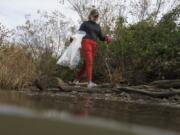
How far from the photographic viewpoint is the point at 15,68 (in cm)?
1248

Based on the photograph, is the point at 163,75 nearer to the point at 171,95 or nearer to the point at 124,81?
the point at 124,81

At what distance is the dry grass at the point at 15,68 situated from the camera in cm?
1212

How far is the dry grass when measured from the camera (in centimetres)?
1212

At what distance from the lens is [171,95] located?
37.9 feet

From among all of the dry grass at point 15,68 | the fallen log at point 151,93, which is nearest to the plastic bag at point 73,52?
the dry grass at point 15,68

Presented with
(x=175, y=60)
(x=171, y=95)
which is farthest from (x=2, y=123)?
(x=175, y=60)

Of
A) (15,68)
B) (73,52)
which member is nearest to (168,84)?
(73,52)

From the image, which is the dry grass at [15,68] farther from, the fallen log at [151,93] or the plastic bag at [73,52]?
the fallen log at [151,93]

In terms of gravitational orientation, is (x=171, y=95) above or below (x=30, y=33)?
below

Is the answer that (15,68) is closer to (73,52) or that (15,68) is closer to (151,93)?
(73,52)

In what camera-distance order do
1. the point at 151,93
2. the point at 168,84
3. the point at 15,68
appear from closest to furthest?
the point at 151,93 → the point at 15,68 → the point at 168,84

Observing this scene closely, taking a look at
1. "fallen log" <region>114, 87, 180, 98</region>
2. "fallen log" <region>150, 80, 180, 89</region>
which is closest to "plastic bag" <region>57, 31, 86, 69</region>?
"fallen log" <region>114, 87, 180, 98</region>

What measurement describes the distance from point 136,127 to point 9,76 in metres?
8.13

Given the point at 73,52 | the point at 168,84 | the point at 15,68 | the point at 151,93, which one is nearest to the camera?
the point at 151,93
